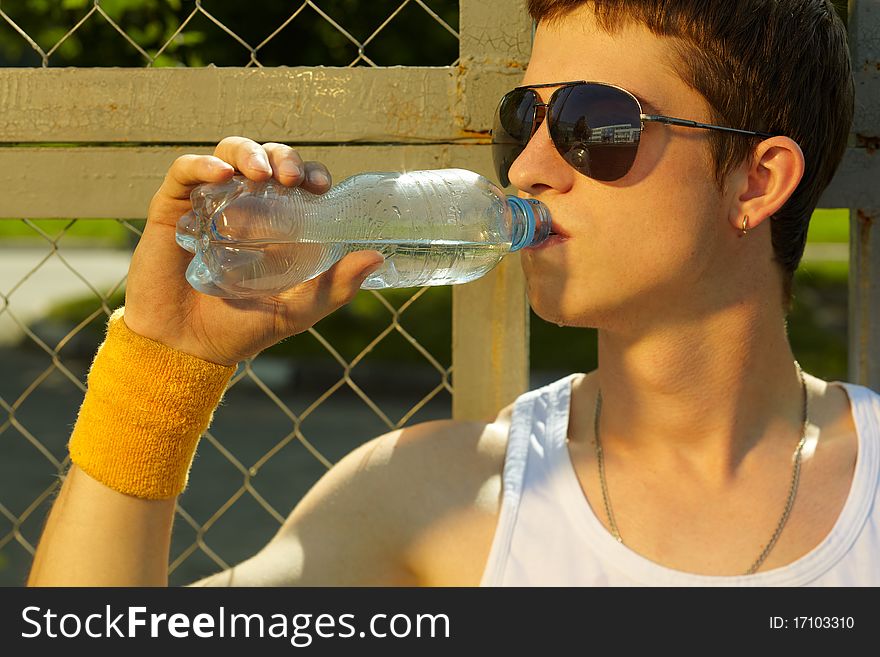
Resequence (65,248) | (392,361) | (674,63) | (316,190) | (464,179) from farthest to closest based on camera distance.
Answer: (65,248), (392,361), (464,179), (674,63), (316,190)

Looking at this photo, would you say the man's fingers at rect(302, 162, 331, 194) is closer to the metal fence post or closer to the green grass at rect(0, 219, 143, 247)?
the metal fence post

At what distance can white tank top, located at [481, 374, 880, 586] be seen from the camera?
1883 mm

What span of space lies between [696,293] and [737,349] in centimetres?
16

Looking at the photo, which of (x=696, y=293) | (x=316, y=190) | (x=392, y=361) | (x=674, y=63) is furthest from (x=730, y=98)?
(x=392, y=361)

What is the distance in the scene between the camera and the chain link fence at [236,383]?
10.9 ft

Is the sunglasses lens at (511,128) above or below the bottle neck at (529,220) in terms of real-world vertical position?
above

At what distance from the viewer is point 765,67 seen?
6.10 feet

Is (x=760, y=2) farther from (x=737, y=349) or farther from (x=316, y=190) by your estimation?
(x=316, y=190)

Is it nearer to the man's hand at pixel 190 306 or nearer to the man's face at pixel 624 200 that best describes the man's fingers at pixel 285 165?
the man's hand at pixel 190 306

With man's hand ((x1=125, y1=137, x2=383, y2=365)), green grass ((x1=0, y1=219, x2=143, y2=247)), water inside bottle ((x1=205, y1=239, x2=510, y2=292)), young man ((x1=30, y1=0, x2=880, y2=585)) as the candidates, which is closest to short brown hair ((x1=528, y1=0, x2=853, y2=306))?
young man ((x1=30, y1=0, x2=880, y2=585))

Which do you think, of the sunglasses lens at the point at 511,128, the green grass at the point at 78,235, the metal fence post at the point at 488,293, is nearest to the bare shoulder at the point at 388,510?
the metal fence post at the point at 488,293

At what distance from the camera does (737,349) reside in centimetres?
199

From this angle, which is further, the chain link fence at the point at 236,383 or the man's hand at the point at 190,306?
the chain link fence at the point at 236,383

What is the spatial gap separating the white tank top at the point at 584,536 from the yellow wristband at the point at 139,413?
1.96ft
